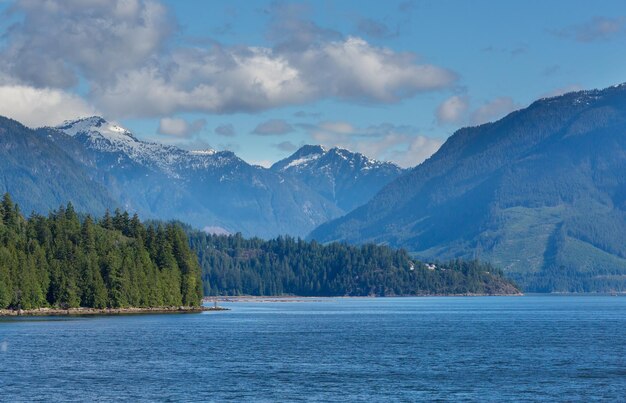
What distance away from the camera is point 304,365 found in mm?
127812

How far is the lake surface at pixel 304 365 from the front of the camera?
103m

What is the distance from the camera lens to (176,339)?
544 feet

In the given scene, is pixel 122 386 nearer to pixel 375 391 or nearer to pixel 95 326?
pixel 375 391

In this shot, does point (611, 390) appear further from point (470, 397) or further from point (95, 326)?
point (95, 326)

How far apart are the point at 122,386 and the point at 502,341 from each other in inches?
2994

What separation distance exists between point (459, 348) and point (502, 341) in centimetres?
1656

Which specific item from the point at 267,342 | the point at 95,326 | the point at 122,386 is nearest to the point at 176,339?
the point at 267,342

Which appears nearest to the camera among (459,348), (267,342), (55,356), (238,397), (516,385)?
(238,397)

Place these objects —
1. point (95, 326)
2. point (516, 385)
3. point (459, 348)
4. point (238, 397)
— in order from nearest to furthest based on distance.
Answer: point (238, 397), point (516, 385), point (459, 348), point (95, 326)

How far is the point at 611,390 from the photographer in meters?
104

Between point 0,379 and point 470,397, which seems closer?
point 470,397

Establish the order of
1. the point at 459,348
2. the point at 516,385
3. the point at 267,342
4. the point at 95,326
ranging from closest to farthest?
the point at 516,385 → the point at 459,348 → the point at 267,342 → the point at 95,326

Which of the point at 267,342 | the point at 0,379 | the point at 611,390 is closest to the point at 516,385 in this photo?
the point at 611,390

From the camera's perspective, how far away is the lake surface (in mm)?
103125
